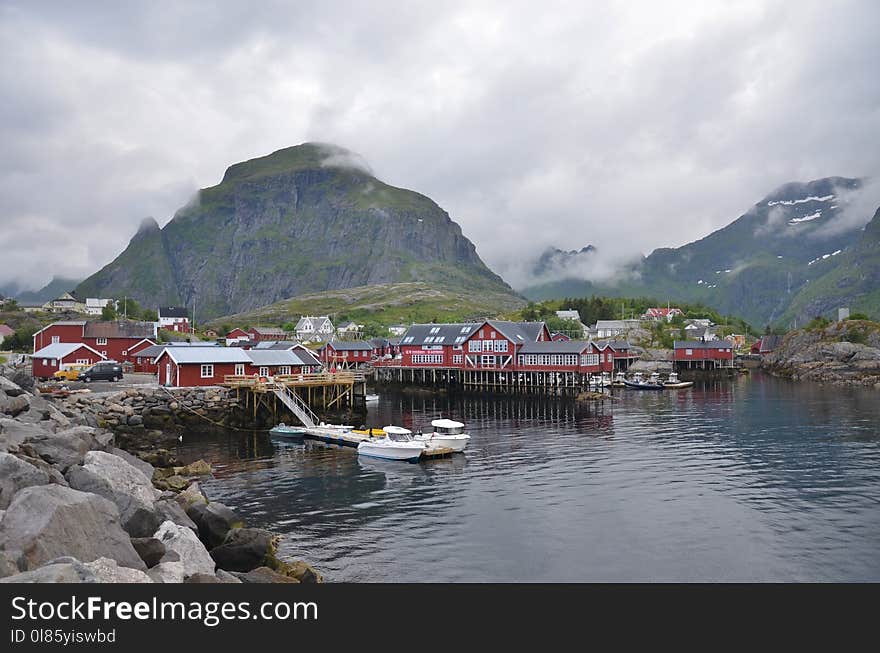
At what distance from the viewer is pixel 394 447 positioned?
138 ft

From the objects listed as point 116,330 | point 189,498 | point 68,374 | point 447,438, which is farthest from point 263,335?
point 189,498

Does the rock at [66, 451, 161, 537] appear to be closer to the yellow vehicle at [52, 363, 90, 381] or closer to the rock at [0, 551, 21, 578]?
the rock at [0, 551, 21, 578]

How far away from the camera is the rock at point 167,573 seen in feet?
47.7

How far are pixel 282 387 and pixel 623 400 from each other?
4755 cm

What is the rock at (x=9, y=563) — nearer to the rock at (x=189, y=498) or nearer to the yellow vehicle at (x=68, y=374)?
the rock at (x=189, y=498)

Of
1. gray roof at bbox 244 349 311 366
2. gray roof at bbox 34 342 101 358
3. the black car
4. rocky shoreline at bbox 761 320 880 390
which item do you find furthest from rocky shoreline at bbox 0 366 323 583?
rocky shoreline at bbox 761 320 880 390

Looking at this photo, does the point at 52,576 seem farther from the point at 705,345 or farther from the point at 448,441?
the point at 705,345

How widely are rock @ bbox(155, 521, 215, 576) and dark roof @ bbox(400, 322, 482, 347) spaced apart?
8621 cm

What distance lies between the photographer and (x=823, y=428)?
178ft

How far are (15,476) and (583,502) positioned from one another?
23675 mm

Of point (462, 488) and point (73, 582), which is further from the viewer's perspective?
point (462, 488)

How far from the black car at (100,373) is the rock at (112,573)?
5954 centimetres
